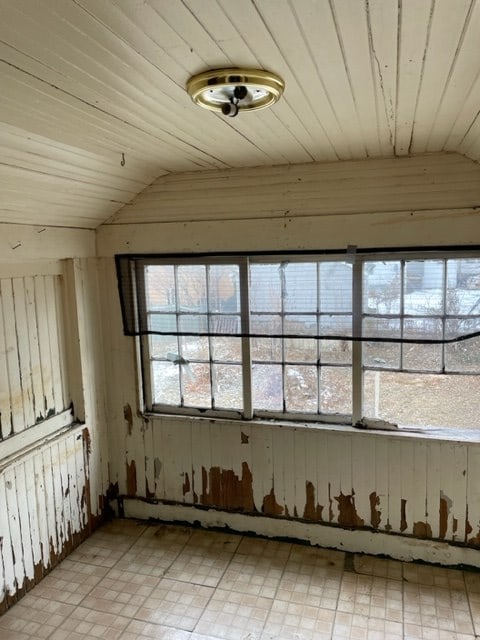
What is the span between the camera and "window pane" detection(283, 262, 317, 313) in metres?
2.94

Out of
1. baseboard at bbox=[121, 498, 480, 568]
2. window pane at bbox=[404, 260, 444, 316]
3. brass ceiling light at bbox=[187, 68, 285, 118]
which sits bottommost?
baseboard at bbox=[121, 498, 480, 568]

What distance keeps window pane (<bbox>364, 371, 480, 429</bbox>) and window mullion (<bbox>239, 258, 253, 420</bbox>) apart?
2.39 ft

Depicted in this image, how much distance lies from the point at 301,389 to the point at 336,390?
0.22 m

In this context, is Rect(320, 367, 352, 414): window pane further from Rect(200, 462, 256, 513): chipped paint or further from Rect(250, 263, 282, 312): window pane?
Rect(200, 462, 256, 513): chipped paint

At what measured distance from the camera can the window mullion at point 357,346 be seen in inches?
112

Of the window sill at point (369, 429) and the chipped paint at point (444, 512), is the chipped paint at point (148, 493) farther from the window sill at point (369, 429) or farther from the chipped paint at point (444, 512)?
the chipped paint at point (444, 512)

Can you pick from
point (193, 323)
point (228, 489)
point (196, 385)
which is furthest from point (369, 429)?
point (193, 323)

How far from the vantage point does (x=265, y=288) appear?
3.03 metres

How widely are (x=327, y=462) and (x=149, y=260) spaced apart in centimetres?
173

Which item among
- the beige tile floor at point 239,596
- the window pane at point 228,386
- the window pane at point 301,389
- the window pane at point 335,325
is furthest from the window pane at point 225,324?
the beige tile floor at point 239,596

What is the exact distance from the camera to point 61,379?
316 centimetres

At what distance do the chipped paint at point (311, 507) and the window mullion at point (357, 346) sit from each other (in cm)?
52

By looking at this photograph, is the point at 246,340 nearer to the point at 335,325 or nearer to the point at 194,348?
the point at 194,348

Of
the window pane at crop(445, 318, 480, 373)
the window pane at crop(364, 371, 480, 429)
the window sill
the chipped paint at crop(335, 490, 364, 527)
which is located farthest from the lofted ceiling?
the chipped paint at crop(335, 490, 364, 527)
